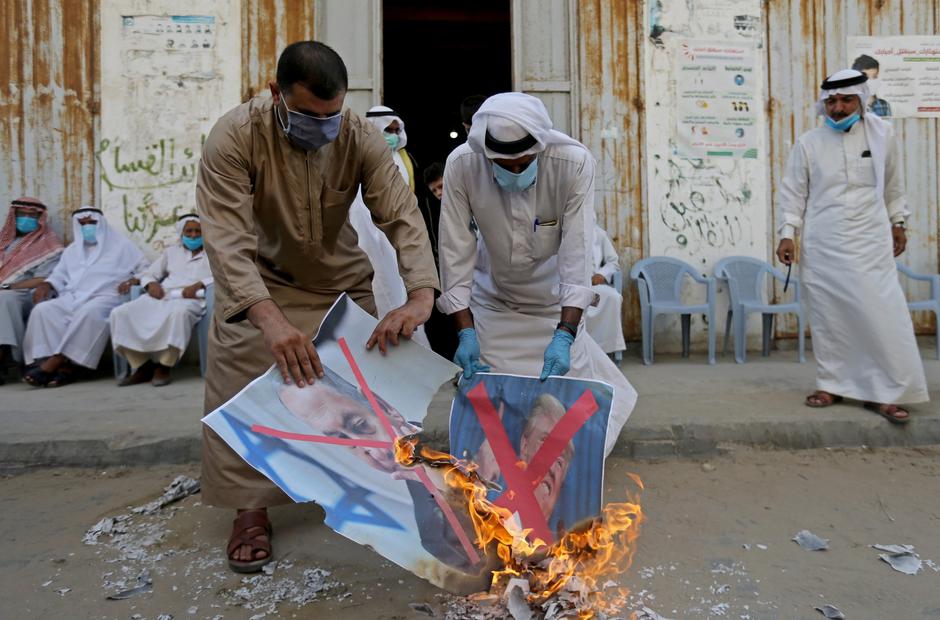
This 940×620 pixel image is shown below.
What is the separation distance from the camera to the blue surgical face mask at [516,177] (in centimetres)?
245

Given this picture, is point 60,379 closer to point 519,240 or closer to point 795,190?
point 519,240

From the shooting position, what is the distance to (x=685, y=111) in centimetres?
583

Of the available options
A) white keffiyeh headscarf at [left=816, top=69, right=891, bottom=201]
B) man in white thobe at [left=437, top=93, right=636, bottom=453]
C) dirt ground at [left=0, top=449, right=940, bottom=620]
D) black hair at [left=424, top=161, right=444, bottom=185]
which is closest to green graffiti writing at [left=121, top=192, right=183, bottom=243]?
black hair at [left=424, top=161, right=444, bottom=185]

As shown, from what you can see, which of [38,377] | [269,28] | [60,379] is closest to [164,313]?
[60,379]

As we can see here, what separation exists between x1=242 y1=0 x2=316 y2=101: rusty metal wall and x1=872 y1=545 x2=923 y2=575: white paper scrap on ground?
5228mm

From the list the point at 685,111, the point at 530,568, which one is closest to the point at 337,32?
the point at 685,111

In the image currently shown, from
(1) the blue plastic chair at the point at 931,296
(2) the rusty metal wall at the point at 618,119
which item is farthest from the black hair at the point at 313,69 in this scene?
(1) the blue plastic chair at the point at 931,296

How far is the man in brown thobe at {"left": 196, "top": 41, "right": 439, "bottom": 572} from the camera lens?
84.1 inches

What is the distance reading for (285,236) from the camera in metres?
2.47

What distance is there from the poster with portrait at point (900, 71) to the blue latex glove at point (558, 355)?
508 centimetres

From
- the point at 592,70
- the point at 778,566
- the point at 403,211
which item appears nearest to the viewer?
the point at 778,566

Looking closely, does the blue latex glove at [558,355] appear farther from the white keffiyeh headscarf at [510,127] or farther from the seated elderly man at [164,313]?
the seated elderly man at [164,313]

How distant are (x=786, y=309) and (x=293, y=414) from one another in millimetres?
4551

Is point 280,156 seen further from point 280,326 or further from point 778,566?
point 778,566
